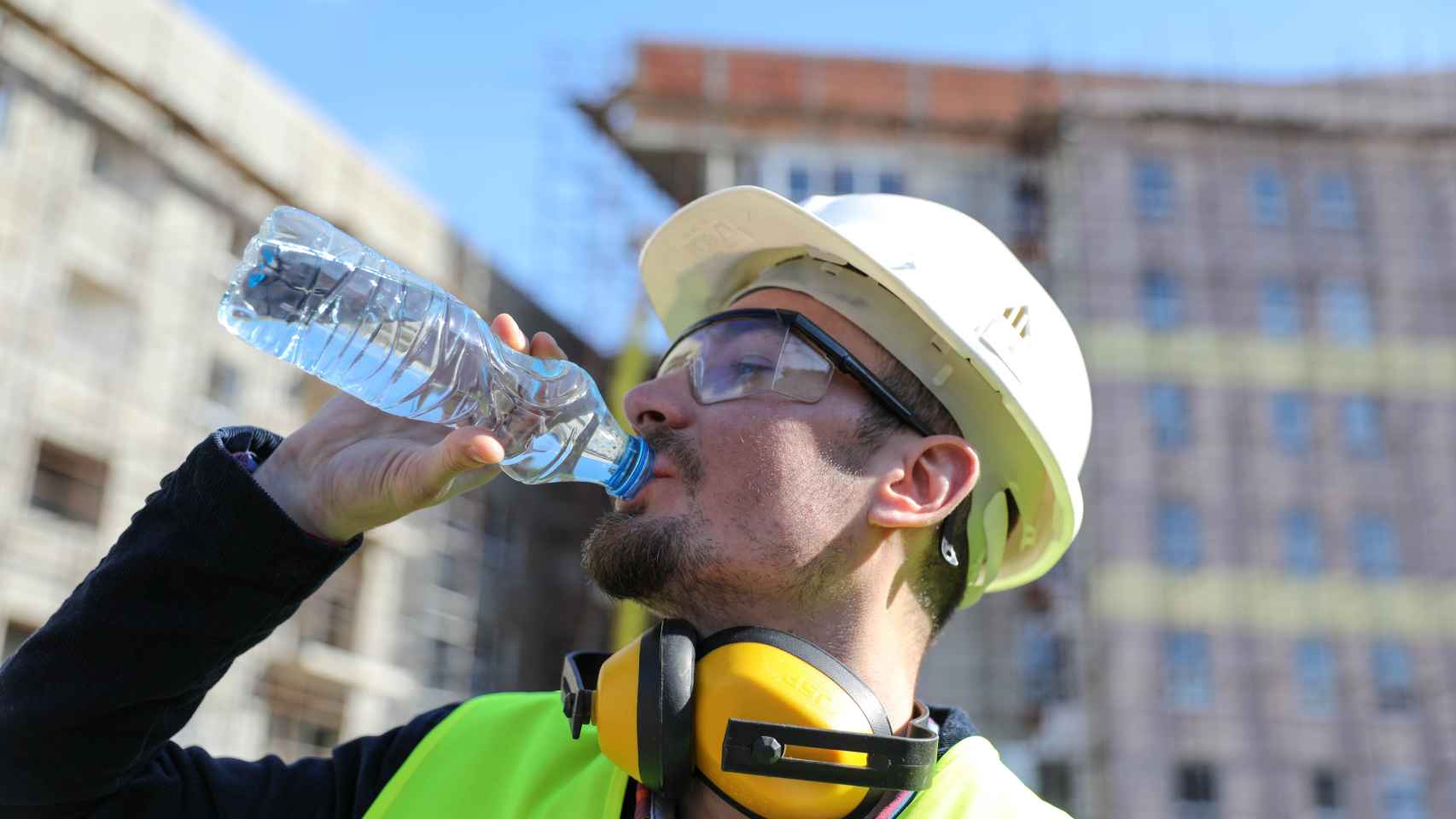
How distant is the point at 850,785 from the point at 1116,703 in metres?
26.1

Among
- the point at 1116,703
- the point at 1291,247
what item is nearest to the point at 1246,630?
the point at 1116,703

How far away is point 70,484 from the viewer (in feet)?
66.9

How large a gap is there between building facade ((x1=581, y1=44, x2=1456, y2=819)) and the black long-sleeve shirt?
85.4 feet

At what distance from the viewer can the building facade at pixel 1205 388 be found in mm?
27188

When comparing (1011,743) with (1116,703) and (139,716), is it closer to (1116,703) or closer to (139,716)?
(1116,703)

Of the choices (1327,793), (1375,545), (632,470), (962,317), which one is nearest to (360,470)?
(632,470)

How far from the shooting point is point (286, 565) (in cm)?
240

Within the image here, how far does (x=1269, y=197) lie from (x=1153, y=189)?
8.61ft

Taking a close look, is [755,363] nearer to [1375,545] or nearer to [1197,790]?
[1197,790]

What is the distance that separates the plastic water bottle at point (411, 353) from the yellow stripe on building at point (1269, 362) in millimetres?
27441

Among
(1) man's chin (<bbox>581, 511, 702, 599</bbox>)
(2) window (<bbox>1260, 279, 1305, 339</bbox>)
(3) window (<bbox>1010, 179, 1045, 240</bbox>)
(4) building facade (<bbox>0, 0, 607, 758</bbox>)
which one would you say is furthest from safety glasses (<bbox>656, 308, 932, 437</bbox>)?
(3) window (<bbox>1010, 179, 1045, 240</bbox>)

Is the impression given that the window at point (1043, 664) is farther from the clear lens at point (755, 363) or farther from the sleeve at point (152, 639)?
the sleeve at point (152, 639)

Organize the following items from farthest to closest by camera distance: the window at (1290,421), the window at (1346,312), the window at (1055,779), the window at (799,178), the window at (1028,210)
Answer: the window at (1028,210) → the window at (799,178) → the window at (1346,312) → the window at (1290,421) → the window at (1055,779)

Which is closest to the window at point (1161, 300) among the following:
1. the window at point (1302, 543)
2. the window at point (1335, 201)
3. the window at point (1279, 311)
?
the window at point (1279, 311)
